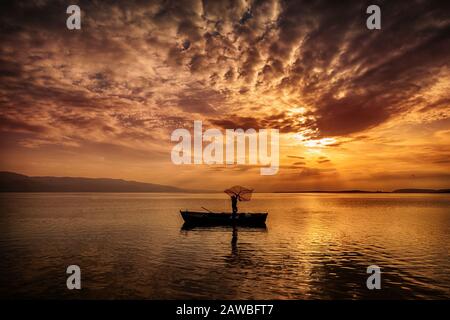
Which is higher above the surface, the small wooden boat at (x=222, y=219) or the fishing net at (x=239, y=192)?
the fishing net at (x=239, y=192)

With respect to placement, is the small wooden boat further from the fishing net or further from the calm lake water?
the calm lake water

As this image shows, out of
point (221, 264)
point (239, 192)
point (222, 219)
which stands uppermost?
point (239, 192)

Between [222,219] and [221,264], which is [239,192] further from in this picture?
[221,264]

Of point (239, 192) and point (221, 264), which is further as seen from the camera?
point (239, 192)

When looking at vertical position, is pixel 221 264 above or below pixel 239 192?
below

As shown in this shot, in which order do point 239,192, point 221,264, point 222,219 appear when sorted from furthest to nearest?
point 222,219
point 239,192
point 221,264

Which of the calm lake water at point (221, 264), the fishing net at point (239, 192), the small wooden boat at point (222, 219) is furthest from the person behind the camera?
the small wooden boat at point (222, 219)

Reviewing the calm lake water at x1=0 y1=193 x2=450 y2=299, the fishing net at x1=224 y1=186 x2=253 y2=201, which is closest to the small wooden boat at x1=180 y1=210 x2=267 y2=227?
the fishing net at x1=224 y1=186 x2=253 y2=201

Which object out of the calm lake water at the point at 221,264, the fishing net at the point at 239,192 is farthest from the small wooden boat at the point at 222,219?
the calm lake water at the point at 221,264

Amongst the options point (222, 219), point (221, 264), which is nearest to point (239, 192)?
point (222, 219)

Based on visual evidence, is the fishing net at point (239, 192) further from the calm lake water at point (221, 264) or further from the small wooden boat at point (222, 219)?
the calm lake water at point (221, 264)
